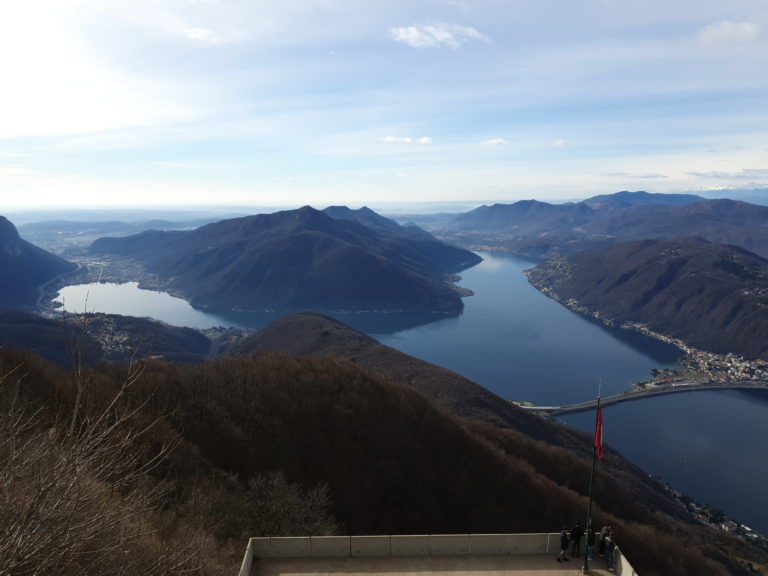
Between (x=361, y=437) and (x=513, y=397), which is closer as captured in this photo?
(x=361, y=437)

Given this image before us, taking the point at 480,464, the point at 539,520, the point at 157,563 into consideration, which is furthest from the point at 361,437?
the point at 157,563

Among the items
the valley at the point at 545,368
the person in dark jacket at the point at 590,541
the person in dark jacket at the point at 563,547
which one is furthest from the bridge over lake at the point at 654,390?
the person in dark jacket at the point at 563,547

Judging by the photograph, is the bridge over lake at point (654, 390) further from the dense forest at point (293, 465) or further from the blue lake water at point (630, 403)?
the dense forest at point (293, 465)

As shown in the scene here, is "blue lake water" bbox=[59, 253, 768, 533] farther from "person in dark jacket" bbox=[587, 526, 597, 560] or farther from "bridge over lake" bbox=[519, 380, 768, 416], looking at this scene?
"person in dark jacket" bbox=[587, 526, 597, 560]

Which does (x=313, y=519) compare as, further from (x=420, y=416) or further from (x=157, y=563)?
(x=420, y=416)

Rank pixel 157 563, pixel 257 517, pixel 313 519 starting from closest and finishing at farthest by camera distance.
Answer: pixel 157 563 → pixel 257 517 → pixel 313 519
